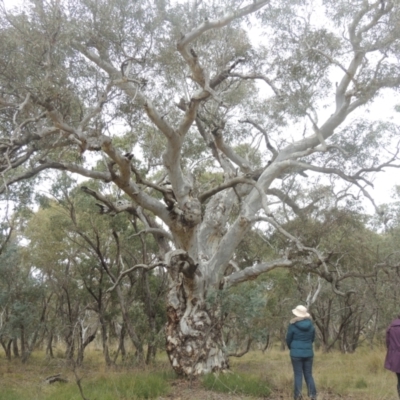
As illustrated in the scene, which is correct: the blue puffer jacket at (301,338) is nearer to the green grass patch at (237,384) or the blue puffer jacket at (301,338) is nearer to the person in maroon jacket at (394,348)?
the person in maroon jacket at (394,348)

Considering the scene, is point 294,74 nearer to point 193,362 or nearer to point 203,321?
point 203,321

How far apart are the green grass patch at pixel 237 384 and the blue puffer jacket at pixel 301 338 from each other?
1344mm

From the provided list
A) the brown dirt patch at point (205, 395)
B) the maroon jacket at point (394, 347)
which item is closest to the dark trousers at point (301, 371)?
the brown dirt patch at point (205, 395)

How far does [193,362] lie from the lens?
9.41 metres

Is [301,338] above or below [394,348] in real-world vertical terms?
above

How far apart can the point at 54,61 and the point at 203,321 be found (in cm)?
542

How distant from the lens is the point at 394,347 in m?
6.38

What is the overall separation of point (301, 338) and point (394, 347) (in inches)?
45.2

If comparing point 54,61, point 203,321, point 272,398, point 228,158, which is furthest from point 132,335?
point 54,61

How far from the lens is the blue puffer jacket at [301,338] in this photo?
6.73 meters

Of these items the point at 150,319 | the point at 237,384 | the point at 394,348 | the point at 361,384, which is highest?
the point at 150,319

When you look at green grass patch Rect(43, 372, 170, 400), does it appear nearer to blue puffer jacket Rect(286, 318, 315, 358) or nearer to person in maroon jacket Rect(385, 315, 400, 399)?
blue puffer jacket Rect(286, 318, 315, 358)

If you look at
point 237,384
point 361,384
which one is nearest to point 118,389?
point 237,384

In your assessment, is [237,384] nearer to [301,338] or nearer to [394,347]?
[301,338]
